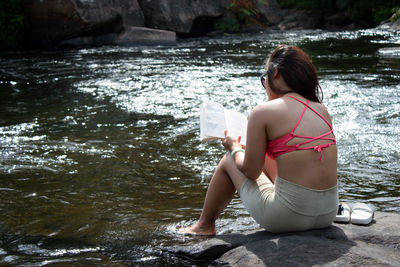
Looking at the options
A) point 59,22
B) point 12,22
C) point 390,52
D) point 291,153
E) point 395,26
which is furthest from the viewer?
point 395,26

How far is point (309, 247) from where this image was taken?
100 inches

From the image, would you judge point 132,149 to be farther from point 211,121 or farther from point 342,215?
point 342,215

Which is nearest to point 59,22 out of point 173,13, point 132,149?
point 173,13

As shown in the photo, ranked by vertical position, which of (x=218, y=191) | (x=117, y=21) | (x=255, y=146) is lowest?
(x=218, y=191)

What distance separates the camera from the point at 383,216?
3.14 metres

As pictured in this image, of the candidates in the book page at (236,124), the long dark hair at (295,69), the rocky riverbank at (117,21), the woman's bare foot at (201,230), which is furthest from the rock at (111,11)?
the long dark hair at (295,69)

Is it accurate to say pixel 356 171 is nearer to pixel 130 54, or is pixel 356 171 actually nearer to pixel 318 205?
pixel 318 205

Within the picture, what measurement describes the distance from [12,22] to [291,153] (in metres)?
13.6

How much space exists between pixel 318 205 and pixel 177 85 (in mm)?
6296

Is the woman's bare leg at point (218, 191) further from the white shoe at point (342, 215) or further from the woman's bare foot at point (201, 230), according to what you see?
the white shoe at point (342, 215)

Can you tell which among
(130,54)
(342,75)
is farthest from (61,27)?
(342,75)

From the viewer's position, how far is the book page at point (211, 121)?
3.00 m

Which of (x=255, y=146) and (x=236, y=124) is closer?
(x=255, y=146)

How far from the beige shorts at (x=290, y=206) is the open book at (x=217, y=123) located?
0.41m
